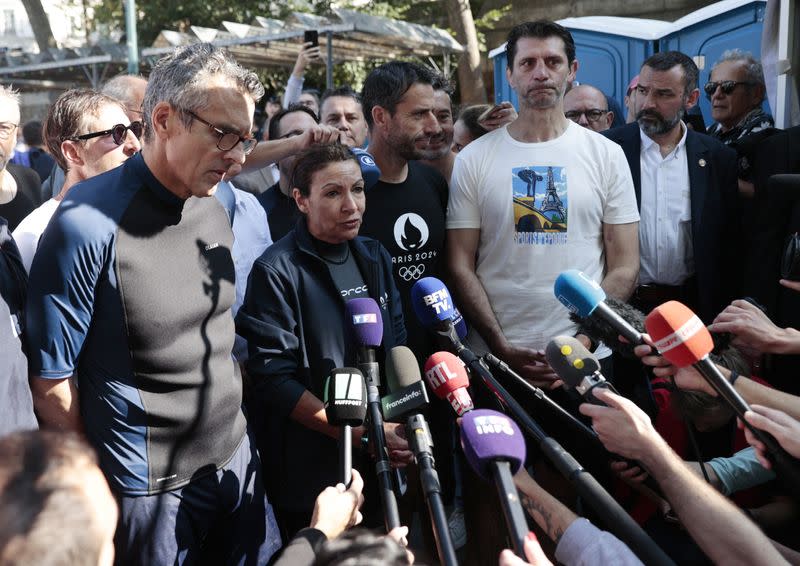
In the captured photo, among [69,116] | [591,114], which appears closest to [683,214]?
[591,114]

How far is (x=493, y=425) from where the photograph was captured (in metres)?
1.79

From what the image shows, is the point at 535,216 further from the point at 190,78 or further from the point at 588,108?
the point at 588,108

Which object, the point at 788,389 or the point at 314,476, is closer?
the point at 314,476

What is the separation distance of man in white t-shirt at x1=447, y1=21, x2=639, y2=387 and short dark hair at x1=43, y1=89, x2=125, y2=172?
1682mm

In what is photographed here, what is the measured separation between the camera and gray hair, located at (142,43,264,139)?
2322mm

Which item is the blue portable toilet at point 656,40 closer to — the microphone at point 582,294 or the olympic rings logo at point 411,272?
the olympic rings logo at point 411,272

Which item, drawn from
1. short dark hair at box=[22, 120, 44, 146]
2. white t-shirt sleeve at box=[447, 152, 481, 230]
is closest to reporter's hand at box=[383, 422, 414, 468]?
white t-shirt sleeve at box=[447, 152, 481, 230]

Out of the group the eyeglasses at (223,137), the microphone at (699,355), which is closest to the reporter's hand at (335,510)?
the microphone at (699,355)

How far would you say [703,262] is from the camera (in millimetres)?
4105

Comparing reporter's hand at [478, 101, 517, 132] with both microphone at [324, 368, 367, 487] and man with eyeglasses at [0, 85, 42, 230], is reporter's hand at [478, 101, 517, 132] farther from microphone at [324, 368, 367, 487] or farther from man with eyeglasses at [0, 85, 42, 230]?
microphone at [324, 368, 367, 487]

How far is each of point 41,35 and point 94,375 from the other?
20.9 meters

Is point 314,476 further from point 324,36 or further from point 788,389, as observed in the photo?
point 324,36

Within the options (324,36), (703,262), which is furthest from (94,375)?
(324,36)

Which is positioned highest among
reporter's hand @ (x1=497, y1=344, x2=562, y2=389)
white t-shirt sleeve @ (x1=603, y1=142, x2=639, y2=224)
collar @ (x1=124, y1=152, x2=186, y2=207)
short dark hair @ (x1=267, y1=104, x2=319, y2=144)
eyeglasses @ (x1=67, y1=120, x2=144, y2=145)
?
short dark hair @ (x1=267, y1=104, x2=319, y2=144)
